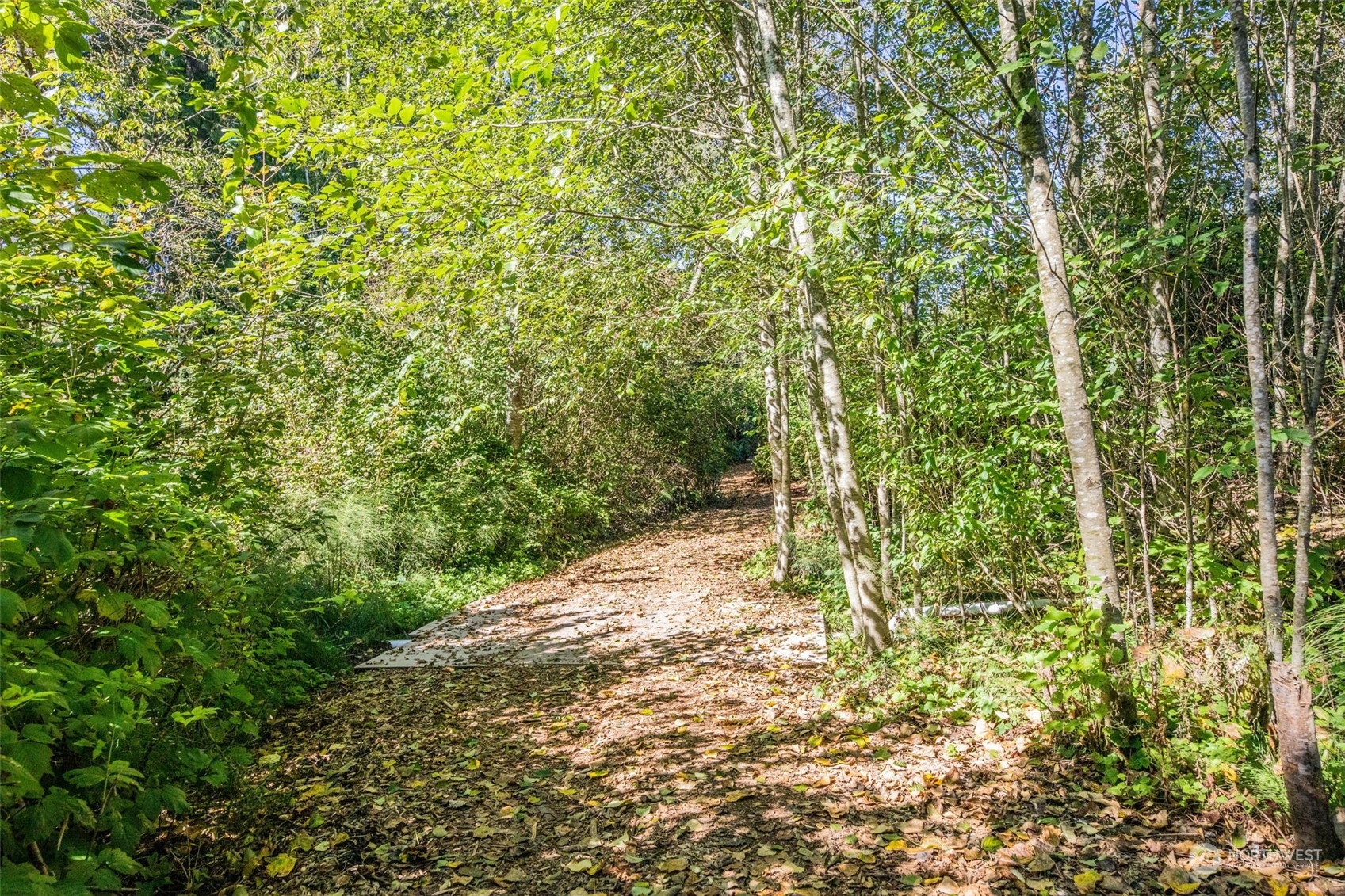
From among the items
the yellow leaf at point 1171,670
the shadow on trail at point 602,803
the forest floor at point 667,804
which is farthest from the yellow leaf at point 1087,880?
the yellow leaf at point 1171,670

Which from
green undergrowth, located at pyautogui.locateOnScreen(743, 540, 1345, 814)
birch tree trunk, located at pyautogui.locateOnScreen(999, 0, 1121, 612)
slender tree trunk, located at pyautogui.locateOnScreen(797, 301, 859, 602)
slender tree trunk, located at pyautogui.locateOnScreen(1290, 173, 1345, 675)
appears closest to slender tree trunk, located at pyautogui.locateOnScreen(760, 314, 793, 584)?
slender tree trunk, located at pyautogui.locateOnScreen(797, 301, 859, 602)

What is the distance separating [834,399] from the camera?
5.45 meters

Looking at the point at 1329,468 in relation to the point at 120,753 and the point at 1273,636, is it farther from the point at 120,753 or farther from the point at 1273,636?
the point at 120,753

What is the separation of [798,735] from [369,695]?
11.5 ft

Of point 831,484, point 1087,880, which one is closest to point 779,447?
point 831,484

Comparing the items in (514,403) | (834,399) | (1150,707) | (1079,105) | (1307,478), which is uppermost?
(1079,105)

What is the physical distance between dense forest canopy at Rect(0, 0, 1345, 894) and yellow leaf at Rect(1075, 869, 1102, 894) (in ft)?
2.27

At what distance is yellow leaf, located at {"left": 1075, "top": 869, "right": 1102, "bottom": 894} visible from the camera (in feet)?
8.93

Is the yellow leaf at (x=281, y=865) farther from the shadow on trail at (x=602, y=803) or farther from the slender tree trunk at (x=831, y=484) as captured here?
the slender tree trunk at (x=831, y=484)

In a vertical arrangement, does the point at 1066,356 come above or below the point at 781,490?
above

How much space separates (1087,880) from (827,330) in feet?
12.2

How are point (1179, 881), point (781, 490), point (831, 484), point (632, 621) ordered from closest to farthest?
1. point (1179, 881)
2. point (831, 484)
3. point (632, 621)
4. point (781, 490)

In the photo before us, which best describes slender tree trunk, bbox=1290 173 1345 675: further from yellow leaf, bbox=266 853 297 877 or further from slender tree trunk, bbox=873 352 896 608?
yellow leaf, bbox=266 853 297 877

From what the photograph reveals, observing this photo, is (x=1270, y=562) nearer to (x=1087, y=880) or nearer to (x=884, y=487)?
(x=1087, y=880)
